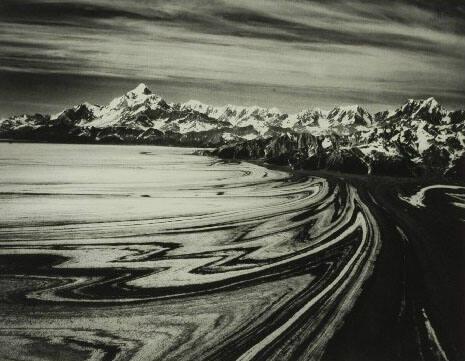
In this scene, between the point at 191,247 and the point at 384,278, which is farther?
the point at 191,247

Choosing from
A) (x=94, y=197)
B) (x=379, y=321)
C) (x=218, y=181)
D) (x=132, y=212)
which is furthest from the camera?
(x=218, y=181)

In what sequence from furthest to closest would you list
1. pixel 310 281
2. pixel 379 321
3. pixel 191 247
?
pixel 191 247 < pixel 310 281 < pixel 379 321

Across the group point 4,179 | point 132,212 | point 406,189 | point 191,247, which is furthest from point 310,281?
point 4,179

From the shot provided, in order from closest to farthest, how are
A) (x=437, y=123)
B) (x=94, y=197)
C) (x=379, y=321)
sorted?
(x=379, y=321), (x=94, y=197), (x=437, y=123)

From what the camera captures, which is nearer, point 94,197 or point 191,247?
point 191,247

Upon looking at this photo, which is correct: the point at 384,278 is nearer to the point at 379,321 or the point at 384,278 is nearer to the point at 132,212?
the point at 379,321

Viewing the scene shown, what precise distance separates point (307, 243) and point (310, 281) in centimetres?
199

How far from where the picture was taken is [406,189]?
16.0m

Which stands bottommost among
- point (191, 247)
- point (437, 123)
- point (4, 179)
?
point (4, 179)

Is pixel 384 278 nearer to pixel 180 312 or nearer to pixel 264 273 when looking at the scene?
pixel 264 273

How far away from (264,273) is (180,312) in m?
1.80

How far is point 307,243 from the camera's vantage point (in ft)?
27.1

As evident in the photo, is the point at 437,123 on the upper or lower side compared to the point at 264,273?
upper

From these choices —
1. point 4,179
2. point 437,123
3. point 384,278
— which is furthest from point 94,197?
point 437,123
